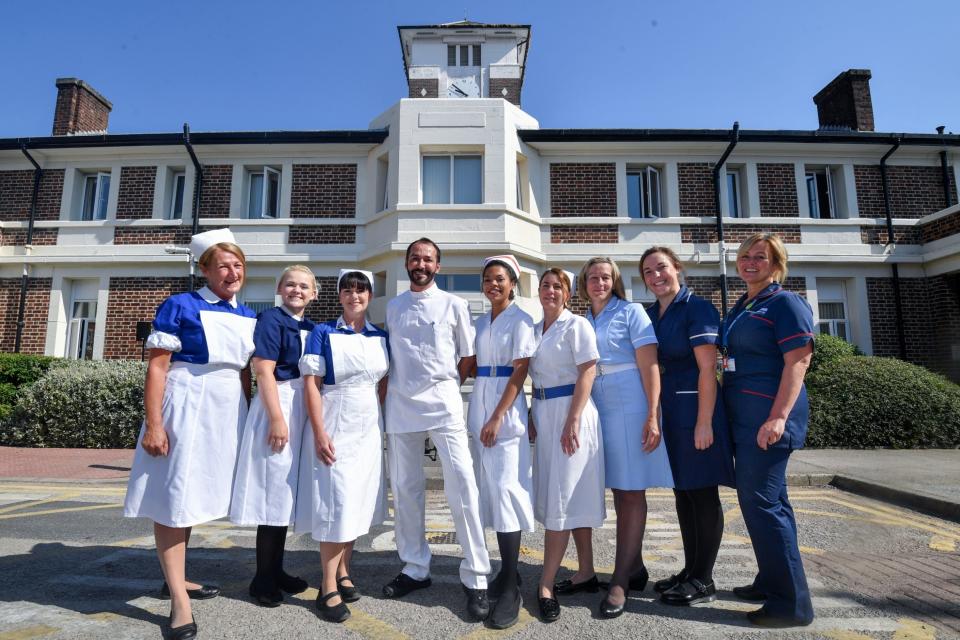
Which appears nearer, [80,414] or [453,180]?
[80,414]

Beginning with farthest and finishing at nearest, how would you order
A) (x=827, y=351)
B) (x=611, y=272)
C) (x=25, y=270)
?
(x=25, y=270)
(x=827, y=351)
(x=611, y=272)

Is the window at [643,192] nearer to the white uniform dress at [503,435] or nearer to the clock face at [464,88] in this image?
the clock face at [464,88]

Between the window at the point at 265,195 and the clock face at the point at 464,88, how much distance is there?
5751 mm

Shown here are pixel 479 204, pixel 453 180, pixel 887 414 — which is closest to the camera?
pixel 887 414

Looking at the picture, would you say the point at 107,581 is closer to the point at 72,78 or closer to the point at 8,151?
the point at 8,151

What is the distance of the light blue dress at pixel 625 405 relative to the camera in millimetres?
3172

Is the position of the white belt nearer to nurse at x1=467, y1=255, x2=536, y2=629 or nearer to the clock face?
nurse at x1=467, y1=255, x2=536, y2=629

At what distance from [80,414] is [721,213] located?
49.3 ft

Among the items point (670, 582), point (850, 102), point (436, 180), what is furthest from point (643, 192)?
point (670, 582)

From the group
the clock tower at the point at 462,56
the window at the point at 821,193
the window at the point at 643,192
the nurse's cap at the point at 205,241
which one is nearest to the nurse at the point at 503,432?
the nurse's cap at the point at 205,241

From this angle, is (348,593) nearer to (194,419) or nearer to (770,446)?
(194,419)

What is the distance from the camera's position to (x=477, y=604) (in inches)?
118

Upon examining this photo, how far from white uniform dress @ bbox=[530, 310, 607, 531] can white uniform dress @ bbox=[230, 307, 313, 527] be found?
5.05 ft

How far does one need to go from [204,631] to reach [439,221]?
10171 millimetres
